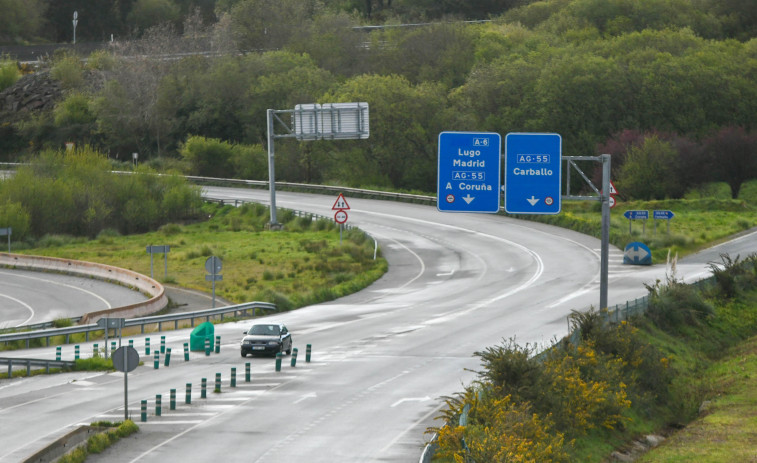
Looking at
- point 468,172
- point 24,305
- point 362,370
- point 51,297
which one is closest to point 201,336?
point 362,370

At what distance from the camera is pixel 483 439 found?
734 inches

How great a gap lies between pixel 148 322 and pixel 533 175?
53.9 ft

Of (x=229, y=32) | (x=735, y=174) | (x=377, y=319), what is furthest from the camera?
(x=229, y=32)

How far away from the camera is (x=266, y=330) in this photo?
3316 cm

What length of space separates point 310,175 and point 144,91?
74.9 ft

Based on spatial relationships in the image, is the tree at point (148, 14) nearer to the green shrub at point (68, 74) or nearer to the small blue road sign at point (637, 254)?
the green shrub at point (68, 74)

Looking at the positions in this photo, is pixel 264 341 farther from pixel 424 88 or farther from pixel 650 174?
pixel 424 88

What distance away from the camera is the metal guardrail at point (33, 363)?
30.5 metres

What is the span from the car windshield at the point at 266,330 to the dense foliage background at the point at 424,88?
45.3 m

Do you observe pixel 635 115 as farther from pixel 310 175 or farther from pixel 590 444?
pixel 590 444

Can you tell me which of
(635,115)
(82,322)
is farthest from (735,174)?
(82,322)

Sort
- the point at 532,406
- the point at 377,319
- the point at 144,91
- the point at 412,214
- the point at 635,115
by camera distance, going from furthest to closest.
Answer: the point at 144,91, the point at 635,115, the point at 412,214, the point at 377,319, the point at 532,406

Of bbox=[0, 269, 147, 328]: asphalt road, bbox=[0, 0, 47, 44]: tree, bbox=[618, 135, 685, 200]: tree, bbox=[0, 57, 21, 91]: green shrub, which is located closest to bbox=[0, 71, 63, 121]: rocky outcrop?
bbox=[0, 57, 21, 91]: green shrub

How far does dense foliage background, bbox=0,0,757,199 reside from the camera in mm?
87000
